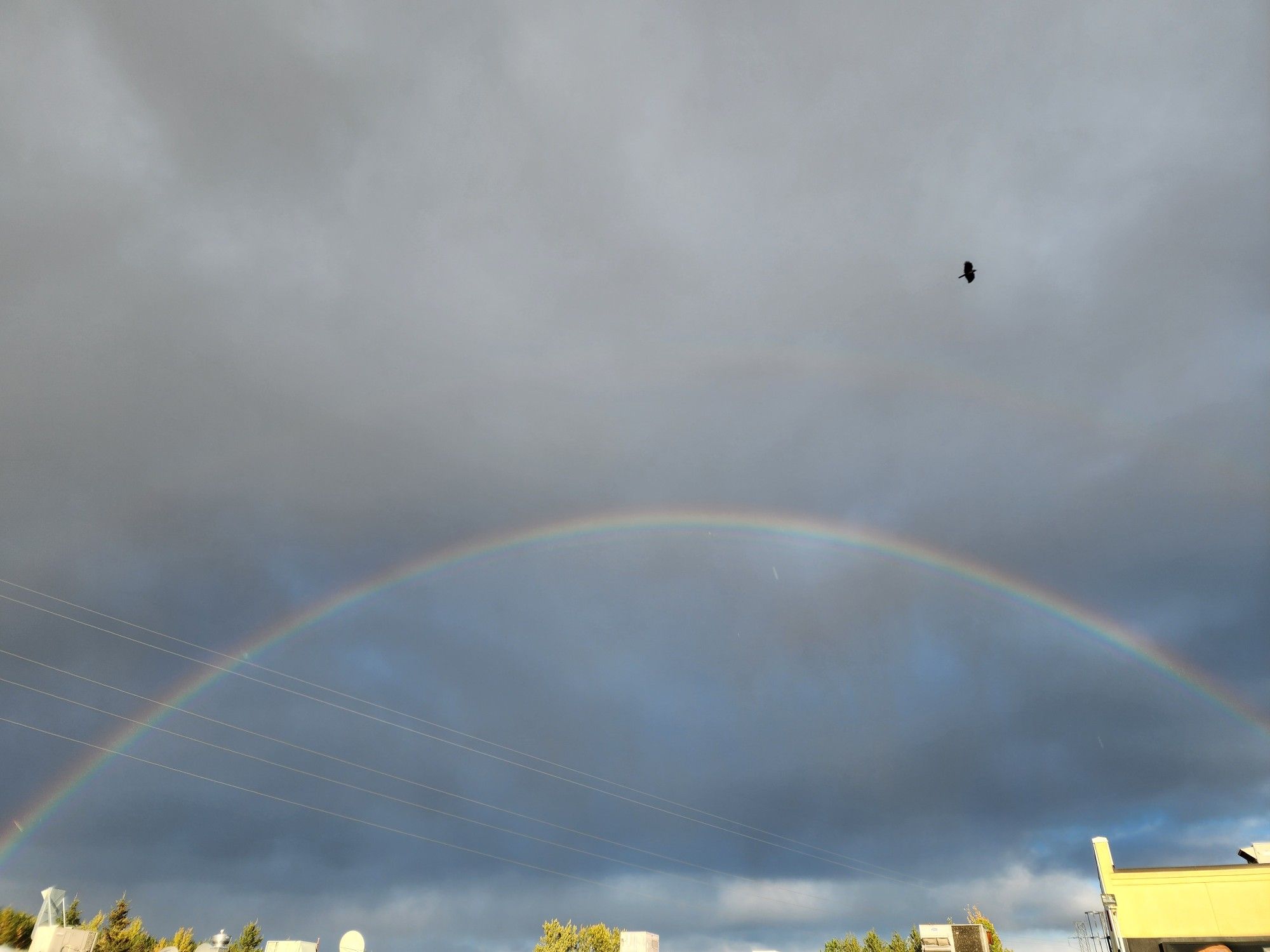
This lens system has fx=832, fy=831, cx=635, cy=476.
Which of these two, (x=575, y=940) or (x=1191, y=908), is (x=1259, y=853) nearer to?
(x=1191, y=908)

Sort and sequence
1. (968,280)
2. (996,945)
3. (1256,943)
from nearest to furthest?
(968,280) → (1256,943) → (996,945)

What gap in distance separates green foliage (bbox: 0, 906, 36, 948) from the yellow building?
7175cm

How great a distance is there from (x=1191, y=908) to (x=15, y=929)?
82363 millimetres

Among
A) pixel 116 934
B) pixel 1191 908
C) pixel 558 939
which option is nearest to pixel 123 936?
pixel 116 934

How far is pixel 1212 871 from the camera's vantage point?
37688 mm

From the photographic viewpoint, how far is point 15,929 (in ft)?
220

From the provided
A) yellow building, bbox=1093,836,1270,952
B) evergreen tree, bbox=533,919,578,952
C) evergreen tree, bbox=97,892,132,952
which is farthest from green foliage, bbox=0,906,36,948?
yellow building, bbox=1093,836,1270,952

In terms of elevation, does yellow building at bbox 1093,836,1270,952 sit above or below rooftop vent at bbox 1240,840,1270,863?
below

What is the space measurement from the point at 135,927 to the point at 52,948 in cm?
4588

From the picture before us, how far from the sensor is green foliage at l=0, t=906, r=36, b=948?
63.8 meters

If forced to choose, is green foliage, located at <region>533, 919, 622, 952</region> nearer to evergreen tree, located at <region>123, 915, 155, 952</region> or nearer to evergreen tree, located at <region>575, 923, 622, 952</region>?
evergreen tree, located at <region>575, 923, 622, 952</region>

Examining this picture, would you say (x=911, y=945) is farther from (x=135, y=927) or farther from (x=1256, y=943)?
(x=135, y=927)

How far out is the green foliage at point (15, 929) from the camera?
63844mm

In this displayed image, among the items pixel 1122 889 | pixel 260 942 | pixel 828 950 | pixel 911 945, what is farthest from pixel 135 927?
pixel 1122 889
